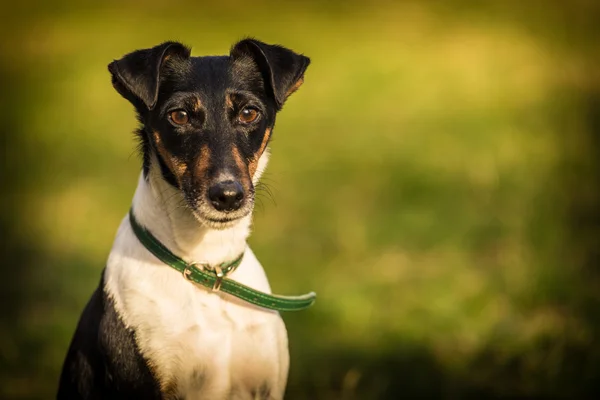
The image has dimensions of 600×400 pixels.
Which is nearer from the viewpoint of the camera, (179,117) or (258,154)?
(179,117)

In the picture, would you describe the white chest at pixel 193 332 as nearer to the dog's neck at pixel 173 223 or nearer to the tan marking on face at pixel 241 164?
the dog's neck at pixel 173 223

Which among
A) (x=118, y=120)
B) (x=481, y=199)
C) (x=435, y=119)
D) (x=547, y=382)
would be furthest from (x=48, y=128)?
(x=547, y=382)

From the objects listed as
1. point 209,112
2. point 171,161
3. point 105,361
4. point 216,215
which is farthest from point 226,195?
point 105,361

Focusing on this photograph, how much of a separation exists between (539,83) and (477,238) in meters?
6.75

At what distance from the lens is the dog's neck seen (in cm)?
426

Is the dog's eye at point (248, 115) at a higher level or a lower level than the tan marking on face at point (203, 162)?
higher

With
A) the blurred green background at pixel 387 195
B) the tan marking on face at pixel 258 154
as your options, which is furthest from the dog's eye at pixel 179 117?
the blurred green background at pixel 387 195

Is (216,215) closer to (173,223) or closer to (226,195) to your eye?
(226,195)

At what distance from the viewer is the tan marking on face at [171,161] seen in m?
4.20

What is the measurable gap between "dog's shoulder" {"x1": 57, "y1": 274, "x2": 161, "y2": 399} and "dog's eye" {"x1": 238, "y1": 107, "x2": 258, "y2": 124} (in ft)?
3.26

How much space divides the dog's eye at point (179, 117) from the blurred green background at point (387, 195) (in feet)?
7.32

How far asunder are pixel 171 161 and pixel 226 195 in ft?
1.15

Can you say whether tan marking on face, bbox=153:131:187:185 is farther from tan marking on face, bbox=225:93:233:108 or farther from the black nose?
tan marking on face, bbox=225:93:233:108

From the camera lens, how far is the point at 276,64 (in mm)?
4445
